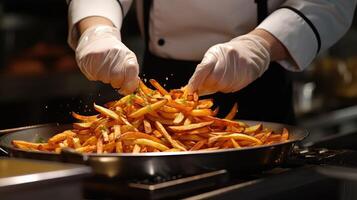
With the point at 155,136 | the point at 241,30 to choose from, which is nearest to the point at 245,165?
the point at 155,136

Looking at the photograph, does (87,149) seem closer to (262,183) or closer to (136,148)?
(136,148)

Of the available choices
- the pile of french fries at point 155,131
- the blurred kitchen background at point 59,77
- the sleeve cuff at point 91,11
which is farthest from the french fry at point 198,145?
the blurred kitchen background at point 59,77

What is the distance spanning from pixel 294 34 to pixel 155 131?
788 mm

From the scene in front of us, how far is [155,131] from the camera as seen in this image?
1.45 m

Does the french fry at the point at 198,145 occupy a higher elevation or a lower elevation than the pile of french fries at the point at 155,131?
lower

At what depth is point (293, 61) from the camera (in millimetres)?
2143

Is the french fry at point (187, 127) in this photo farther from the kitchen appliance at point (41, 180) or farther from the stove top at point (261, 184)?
the kitchen appliance at point (41, 180)

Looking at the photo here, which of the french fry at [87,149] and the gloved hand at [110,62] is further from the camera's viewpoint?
the gloved hand at [110,62]

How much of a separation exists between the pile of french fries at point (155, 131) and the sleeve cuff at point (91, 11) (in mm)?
623

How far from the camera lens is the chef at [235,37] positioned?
6.35 feet

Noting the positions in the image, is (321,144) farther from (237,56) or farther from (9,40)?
(9,40)

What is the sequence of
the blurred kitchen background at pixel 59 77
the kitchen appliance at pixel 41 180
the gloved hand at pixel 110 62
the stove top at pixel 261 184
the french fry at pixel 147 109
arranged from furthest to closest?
the blurred kitchen background at pixel 59 77 → the gloved hand at pixel 110 62 → the french fry at pixel 147 109 → the stove top at pixel 261 184 → the kitchen appliance at pixel 41 180

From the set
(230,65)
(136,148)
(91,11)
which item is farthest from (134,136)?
(91,11)

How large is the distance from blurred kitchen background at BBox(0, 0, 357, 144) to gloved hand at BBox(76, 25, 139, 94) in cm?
165
